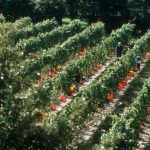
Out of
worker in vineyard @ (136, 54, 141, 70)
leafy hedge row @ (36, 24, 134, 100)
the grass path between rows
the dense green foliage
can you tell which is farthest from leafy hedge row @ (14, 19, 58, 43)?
the grass path between rows

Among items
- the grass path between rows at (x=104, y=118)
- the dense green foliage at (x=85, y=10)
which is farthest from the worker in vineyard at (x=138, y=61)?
the dense green foliage at (x=85, y=10)

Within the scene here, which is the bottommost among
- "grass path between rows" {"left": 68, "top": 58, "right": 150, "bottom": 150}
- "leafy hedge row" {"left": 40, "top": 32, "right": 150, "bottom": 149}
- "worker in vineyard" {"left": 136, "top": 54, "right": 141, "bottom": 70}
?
"grass path between rows" {"left": 68, "top": 58, "right": 150, "bottom": 150}

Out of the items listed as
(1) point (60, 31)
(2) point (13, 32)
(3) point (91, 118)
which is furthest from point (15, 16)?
(2) point (13, 32)

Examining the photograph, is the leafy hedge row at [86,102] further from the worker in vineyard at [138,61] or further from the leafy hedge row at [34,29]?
the leafy hedge row at [34,29]

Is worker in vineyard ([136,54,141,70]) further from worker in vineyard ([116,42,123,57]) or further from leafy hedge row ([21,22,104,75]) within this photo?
leafy hedge row ([21,22,104,75])

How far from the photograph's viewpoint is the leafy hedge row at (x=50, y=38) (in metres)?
37.3

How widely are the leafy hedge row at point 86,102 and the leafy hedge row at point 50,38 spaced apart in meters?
7.95

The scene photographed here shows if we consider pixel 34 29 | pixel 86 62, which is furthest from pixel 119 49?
pixel 34 29

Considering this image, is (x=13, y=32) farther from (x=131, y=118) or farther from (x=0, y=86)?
(x=131, y=118)

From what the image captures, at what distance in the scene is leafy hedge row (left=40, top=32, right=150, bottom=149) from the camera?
13.3m

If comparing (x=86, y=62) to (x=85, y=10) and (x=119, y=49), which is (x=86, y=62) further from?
(x=85, y=10)

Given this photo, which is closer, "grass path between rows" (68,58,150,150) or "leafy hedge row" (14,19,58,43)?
"grass path between rows" (68,58,150,150)

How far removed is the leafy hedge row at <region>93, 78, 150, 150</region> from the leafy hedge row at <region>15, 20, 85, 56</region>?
13.4 meters

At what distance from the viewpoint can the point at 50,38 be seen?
133ft
